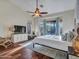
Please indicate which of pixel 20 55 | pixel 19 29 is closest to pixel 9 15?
pixel 19 29

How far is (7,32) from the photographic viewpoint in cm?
776

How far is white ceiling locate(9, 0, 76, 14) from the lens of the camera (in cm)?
638

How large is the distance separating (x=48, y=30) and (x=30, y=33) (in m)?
2.59

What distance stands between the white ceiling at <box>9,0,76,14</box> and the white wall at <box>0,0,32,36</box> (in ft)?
1.42

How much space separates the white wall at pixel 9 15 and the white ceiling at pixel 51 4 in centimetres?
43

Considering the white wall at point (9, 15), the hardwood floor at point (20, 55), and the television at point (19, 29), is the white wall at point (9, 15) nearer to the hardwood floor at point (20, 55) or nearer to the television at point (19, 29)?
the television at point (19, 29)

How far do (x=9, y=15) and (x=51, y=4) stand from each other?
349cm

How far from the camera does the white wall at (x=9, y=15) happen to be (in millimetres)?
7328

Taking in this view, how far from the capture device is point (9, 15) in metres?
7.86

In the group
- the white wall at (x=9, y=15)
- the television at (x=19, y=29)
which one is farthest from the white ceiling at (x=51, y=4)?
the television at (x=19, y=29)

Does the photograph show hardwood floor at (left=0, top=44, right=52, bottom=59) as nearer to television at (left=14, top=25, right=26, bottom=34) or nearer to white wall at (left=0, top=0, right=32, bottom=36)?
white wall at (left=0, top=0, right=32, bottom=36)

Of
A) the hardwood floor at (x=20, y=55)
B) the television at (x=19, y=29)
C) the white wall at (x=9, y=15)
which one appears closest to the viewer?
the hardwood floor at (x=20, y=55)

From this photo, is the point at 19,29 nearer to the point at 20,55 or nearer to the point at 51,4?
the point at 51,4

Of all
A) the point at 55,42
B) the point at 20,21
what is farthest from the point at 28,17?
the point at 55,42
